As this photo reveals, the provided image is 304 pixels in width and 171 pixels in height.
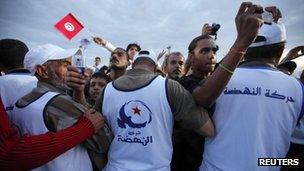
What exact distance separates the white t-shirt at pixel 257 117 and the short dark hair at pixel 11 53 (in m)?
3.08

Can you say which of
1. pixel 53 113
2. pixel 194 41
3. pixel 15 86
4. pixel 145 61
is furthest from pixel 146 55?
pixel 15 86

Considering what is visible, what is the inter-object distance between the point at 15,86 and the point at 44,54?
1199 millimetres

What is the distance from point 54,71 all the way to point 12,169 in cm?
113

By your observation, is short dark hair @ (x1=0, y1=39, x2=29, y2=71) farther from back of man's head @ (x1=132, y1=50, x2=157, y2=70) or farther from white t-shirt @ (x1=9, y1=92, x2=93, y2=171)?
back of man's head @ (x1=132, y1=50, x2=157, y2=70)

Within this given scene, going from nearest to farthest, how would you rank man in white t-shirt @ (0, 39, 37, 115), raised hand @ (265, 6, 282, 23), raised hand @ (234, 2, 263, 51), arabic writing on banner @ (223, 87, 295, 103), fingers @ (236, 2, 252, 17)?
raised hand @ (234, 2, 263, 51) < fingers @ (236, 2, 252, 17) < arabic writing on banner @ (223, 87, 295, 103) < raised hand @ (265, 6, 282, 23) < man in white t-shirt @ (0, 39, 37, 115)

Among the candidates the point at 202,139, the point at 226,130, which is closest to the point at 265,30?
the point at 226,130

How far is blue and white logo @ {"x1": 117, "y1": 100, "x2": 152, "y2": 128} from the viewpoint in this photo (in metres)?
2.62

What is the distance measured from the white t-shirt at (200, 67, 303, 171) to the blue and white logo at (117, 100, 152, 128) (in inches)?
28.7

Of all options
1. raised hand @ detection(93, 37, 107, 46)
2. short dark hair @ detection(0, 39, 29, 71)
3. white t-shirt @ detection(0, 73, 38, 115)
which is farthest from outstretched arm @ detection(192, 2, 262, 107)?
raised hand @ detection(93, 37, 107, 46)

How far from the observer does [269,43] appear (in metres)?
2.58

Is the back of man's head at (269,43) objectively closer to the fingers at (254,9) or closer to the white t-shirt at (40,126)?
the fingers at (254,9)

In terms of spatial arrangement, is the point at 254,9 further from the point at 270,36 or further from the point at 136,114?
the point at 136,114

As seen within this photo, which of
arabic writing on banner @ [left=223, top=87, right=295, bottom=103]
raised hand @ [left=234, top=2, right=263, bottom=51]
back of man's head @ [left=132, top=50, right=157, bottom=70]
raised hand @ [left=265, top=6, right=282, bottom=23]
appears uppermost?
raised hand @ [left=265, top=6, right=282, bottom=23]

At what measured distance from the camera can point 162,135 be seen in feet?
8.73
